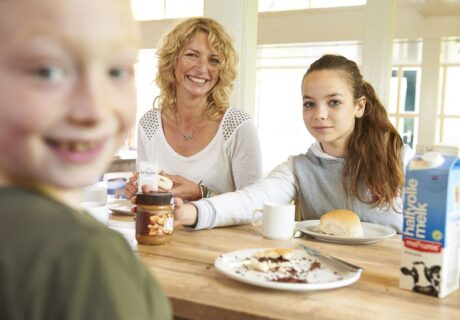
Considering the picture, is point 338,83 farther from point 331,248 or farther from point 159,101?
point 159,101

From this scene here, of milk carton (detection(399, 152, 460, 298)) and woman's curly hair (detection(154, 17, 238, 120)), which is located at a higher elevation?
woman's curly hair (detection(154, 17, 238, 120))

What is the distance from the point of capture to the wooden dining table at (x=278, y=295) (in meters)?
0.86

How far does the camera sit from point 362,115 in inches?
75.9

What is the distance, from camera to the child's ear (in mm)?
1900

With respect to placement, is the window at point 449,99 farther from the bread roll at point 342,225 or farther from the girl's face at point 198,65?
the bread roll at point 342,225

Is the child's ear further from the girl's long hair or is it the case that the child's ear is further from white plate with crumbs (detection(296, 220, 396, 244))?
white plate with crumbs (detection(296, 220, 396, 244))

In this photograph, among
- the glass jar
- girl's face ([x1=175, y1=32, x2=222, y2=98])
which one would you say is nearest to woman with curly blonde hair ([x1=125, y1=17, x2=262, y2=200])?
girl's face ([x1=175, y1=32, x2=222, y2=98])

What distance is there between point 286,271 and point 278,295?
12cm

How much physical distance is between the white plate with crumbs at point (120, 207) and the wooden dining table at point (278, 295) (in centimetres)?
41

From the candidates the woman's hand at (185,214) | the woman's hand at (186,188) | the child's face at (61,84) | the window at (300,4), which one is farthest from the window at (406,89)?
the child's face at (61,84)

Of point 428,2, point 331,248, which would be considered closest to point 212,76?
point 331,248

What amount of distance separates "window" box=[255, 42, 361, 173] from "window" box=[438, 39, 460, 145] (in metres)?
1.70

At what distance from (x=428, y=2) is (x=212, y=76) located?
3428 millimetres

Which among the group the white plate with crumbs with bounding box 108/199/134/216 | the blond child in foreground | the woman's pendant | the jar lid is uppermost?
the blond child in foreground
